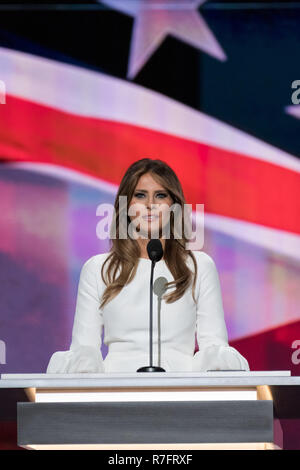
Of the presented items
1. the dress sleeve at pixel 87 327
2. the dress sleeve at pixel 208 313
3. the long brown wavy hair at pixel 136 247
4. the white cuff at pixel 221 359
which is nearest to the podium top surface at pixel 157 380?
the white cuff at pixel 221 359

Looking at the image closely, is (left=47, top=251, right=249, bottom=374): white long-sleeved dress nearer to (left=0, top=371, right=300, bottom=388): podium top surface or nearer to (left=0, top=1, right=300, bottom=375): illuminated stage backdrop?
(left=0, top=371, right=300, bottom=388): podium top surface

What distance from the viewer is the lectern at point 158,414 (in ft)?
6.20

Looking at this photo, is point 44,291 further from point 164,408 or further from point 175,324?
point 164,408

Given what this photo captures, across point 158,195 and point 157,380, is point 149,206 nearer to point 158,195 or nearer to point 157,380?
point 158,195

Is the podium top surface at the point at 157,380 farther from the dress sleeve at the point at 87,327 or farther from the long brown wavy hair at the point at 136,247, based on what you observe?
the long brown wavy hair at the point at 136,247

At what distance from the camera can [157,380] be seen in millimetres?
1910

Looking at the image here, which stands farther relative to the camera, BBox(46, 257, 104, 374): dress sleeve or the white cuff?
BBox(46, 257, 104, 374): dress sleeve

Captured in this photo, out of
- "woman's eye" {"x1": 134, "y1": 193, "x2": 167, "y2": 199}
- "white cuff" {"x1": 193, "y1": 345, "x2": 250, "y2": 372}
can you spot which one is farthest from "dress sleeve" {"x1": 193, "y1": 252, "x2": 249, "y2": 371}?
"woman's eye" {"x1": 134, "y1": 193, "x2": 167, "y2": 199}

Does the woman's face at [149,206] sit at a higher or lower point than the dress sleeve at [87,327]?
higher

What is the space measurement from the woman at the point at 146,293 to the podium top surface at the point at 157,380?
1.87 feet

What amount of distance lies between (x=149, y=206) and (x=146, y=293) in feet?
0.99

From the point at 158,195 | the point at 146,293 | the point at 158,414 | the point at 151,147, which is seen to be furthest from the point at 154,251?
the point at 151,147

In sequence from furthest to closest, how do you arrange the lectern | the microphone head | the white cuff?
the microphone head, the white cuff, the lectern

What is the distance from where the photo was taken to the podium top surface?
1.91 m
